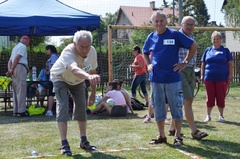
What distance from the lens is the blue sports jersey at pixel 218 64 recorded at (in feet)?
25.9

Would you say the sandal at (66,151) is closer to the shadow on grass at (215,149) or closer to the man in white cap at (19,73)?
the shadow on grass at (215,149)

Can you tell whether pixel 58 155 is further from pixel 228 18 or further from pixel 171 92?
pixel 228 18

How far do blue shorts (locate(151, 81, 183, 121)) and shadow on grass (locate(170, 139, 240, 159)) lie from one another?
0.45 m

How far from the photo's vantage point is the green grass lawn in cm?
504

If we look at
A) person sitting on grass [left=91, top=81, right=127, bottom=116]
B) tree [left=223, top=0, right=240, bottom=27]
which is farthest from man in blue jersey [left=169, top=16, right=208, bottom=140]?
tree [left=223, top=0, right=240, bottom=27]

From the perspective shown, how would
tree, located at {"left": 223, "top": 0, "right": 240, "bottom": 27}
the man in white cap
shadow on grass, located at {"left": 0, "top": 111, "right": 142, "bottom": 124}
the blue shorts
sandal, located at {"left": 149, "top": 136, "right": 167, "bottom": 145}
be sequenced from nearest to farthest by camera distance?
the blue shorts
sandal, located at {"left": 149, "top": 136, "right": 167, "bottom": 145}
shadow on grass, located at {"left": 0, "top": 111, "right": 142, "bottom": 124}
the man in white cap
tree, located at {"left": 223, "top": 0, "right": 240, "bottom": 27}

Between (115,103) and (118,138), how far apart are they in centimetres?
279

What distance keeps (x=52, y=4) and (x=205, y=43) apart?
797 centimetres

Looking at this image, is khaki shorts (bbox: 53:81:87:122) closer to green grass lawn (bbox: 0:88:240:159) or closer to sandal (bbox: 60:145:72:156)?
sandal (bbox: 60:145:72:156)

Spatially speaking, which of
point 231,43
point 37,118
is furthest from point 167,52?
point 231,43

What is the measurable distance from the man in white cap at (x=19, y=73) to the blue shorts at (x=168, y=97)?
4.22m

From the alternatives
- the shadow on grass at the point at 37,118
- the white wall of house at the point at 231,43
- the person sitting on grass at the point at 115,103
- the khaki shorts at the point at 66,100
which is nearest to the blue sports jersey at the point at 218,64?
the shadow on grass at the point at 37,118

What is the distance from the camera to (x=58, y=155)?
497cm

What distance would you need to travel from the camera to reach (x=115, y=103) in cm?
895
